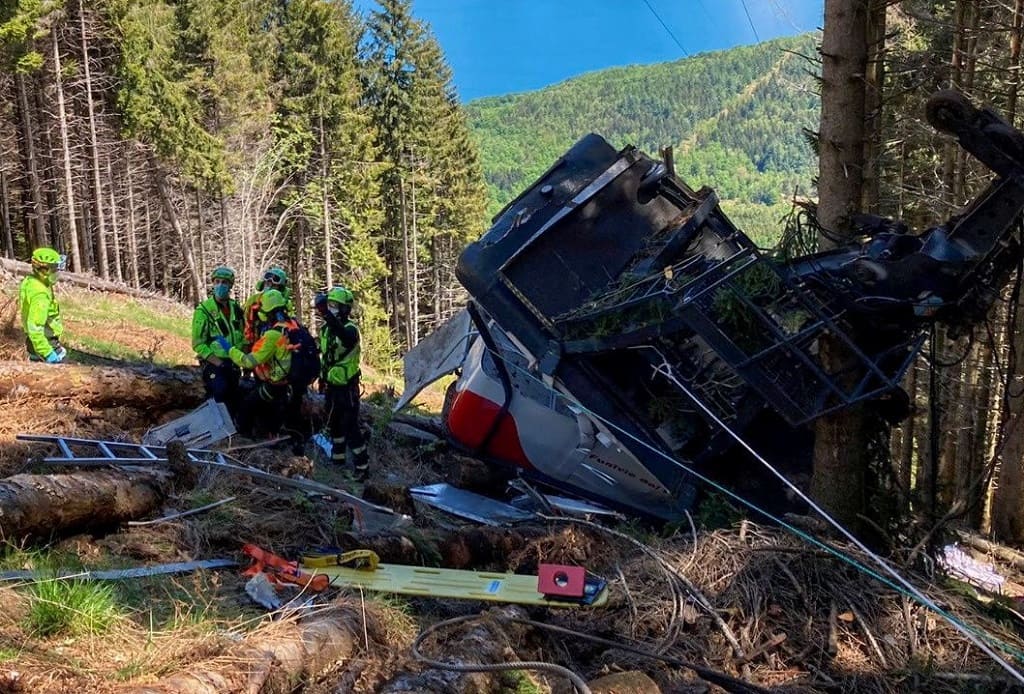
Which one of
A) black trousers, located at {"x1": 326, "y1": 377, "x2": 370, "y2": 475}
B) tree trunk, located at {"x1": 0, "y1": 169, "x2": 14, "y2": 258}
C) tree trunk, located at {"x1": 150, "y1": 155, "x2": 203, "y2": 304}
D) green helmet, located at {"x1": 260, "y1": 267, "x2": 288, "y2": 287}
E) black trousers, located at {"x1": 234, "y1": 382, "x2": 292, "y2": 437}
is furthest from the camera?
tree trunk, located at {"x1": 150, "y1": 155, "x2": 203, "y2": 304}

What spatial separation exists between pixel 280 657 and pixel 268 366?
4.79 m

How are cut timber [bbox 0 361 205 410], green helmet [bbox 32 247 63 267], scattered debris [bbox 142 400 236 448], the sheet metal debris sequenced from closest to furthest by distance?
the sheet metal debris → cut timber [bbox 0 361 205 410] → scattered debris [bbox 142 400 236 448] → green helmet [bbox 32 247 63 267]

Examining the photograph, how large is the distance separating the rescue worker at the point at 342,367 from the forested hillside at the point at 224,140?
69.6 ft

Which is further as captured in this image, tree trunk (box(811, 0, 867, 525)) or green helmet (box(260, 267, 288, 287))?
green helmet (box(260, 267, 288, 287))

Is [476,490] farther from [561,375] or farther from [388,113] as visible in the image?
[388,113]

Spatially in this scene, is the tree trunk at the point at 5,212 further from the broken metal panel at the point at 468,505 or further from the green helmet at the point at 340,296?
the broken metal panel at the point at 468,505

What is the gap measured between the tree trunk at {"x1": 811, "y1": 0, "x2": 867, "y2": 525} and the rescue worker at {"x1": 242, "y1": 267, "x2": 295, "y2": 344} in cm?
463

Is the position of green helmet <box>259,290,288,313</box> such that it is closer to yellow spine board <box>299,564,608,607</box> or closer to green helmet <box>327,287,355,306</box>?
green helmet <box>327,287,355,306</box>

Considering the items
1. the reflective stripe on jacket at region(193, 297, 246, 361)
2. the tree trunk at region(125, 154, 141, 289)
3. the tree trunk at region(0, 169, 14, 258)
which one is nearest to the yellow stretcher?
the reflective stripe on jacket at region(193, 297, 246, 361)

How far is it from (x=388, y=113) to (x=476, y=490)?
1216 inches

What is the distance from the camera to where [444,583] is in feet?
14.4

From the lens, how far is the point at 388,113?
3553 cm

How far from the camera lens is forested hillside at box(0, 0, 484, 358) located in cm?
2784

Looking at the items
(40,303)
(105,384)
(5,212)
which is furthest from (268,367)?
(5,212)
